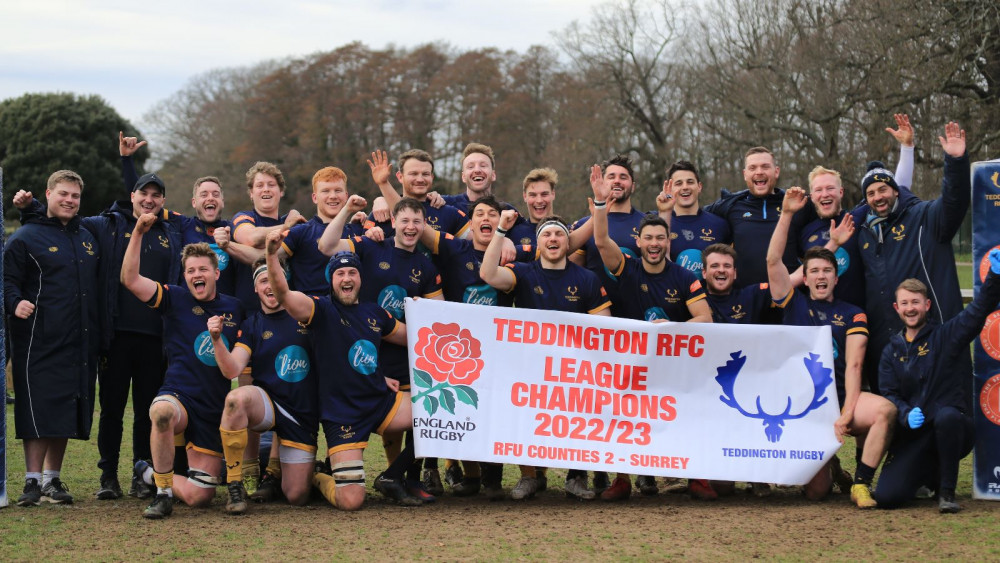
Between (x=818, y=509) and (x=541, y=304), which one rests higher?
(x=541, y=304)

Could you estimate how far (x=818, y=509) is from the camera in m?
7.87

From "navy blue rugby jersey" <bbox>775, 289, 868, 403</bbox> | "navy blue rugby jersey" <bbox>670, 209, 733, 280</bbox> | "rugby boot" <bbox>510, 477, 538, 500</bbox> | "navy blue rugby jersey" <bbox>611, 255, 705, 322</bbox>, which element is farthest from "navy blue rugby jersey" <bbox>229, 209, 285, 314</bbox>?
"navy blue rugby jersey" <bbox>775, 289, 868, 403</bbox>

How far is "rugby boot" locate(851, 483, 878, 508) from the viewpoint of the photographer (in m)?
7.82

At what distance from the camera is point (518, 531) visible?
718 cm

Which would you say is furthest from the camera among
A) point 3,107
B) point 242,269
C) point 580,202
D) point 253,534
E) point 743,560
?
point 3,107

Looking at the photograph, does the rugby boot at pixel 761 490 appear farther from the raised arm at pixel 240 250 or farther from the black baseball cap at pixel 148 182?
the black baseball cap at pixel 148 182

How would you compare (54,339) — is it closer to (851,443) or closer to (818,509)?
(818,509)

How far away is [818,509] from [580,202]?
107 feet

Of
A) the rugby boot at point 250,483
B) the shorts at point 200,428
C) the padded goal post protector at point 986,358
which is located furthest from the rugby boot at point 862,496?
the shorts at point 200,428

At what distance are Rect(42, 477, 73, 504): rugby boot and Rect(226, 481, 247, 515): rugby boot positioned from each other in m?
1.41

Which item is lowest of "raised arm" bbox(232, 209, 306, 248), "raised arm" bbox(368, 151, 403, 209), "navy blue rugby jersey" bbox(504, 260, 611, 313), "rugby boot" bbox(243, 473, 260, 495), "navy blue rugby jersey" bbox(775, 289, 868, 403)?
"rugby boot" bbox(243, 473, 260, 495)

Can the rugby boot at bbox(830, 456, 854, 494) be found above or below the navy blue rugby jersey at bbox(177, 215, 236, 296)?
below

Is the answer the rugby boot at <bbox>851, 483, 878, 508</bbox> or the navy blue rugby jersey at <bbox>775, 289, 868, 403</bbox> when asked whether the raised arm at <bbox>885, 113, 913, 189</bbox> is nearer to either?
the navy blue rugby jersey at <bbox>775, 289, 868, 403</bbox>

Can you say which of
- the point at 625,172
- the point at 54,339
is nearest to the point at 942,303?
the point at 625,172
